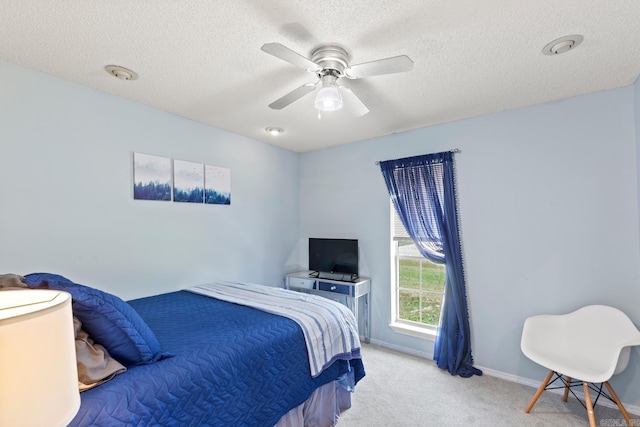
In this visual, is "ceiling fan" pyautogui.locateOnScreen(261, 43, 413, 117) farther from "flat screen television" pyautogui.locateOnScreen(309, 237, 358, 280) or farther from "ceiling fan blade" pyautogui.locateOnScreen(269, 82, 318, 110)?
"flat screen television" pyautogui.locateOnScreen(309, 237, 358, 280)

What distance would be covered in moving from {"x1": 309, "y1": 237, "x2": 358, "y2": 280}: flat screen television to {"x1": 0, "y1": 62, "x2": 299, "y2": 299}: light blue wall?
0.81 m

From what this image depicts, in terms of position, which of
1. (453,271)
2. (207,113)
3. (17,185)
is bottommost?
(453,271)

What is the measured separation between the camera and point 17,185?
211 cm

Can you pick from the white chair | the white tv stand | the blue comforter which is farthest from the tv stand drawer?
the white chair

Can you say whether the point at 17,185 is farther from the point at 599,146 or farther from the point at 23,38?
the point at 599,146

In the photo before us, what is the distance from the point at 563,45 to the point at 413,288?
102 inches

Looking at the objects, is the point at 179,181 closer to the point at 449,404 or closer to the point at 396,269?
the point at 396,269

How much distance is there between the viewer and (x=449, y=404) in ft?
8.16

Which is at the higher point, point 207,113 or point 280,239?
point 207,113

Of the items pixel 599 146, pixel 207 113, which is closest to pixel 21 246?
pixel 207 113

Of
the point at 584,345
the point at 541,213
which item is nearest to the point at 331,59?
the point at 541,213

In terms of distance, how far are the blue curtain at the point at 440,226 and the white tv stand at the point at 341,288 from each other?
84cm

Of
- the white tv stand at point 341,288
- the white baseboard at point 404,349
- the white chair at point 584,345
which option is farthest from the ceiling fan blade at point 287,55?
the white baseboard at point 404,349

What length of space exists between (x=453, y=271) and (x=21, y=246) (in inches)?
140
